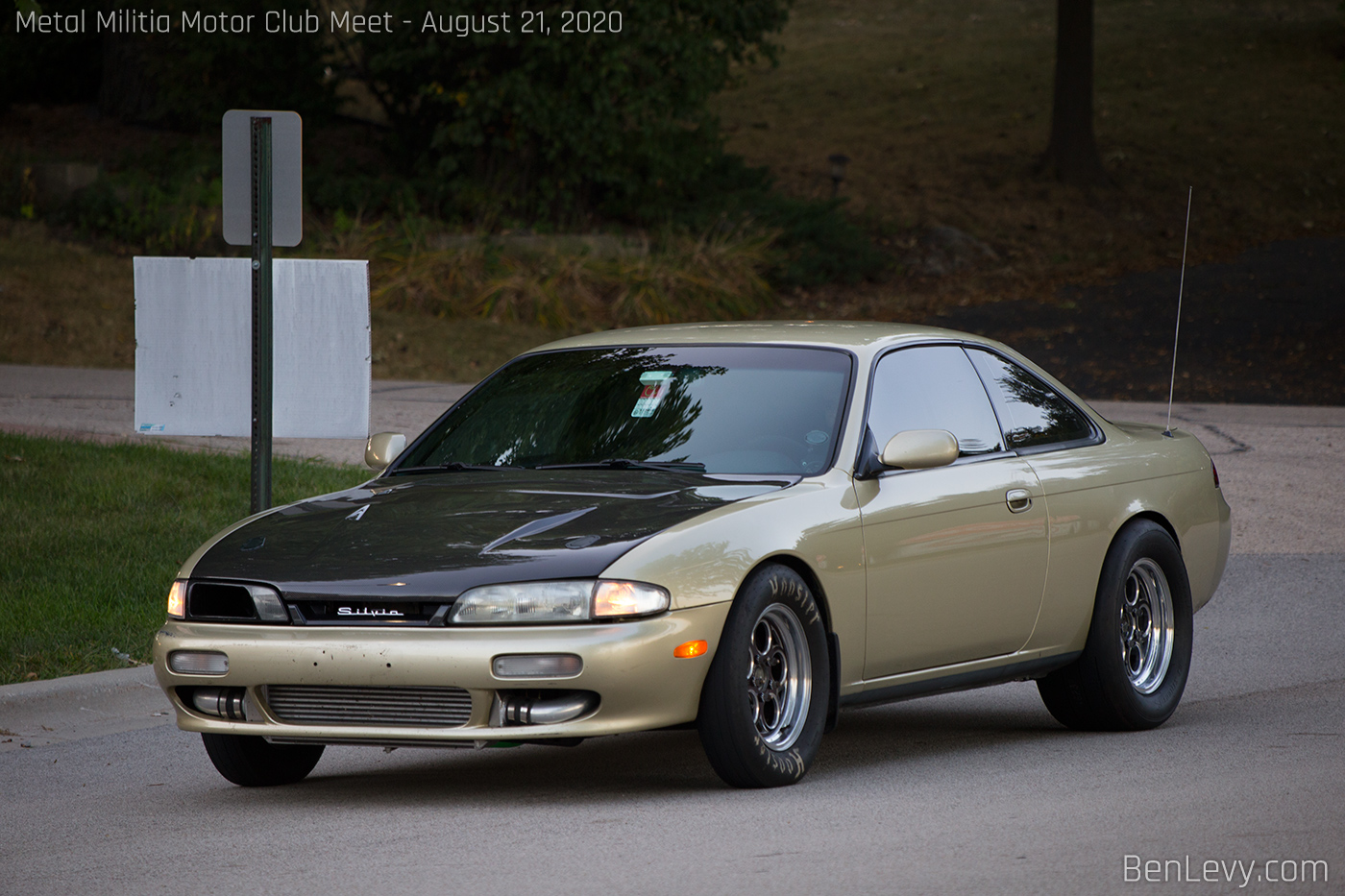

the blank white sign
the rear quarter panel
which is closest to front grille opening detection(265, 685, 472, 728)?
the rear quarter panel

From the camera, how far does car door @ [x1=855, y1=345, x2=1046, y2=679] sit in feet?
20.5

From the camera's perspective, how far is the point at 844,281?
1195 inches

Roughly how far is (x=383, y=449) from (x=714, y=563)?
1812 millimetres

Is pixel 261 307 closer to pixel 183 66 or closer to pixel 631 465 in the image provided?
pixel 631 465

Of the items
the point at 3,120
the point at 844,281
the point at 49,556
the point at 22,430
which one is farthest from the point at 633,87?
the point at 49,556

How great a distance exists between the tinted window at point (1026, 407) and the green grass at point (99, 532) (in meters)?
3.87

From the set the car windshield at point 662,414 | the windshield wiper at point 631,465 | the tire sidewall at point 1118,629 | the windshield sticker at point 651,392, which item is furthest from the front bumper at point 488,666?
the tire sidewall at point 1118,629

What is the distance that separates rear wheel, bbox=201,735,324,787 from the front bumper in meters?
0.58

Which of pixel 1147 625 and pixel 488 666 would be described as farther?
pixel 1147 625

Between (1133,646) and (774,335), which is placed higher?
(774,335)

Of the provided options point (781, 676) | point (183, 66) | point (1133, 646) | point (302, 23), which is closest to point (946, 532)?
point (781, 676)

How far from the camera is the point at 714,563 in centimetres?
555

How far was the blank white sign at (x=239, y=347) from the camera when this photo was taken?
8719 millimetres

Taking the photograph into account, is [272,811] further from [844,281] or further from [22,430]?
[844,281]
